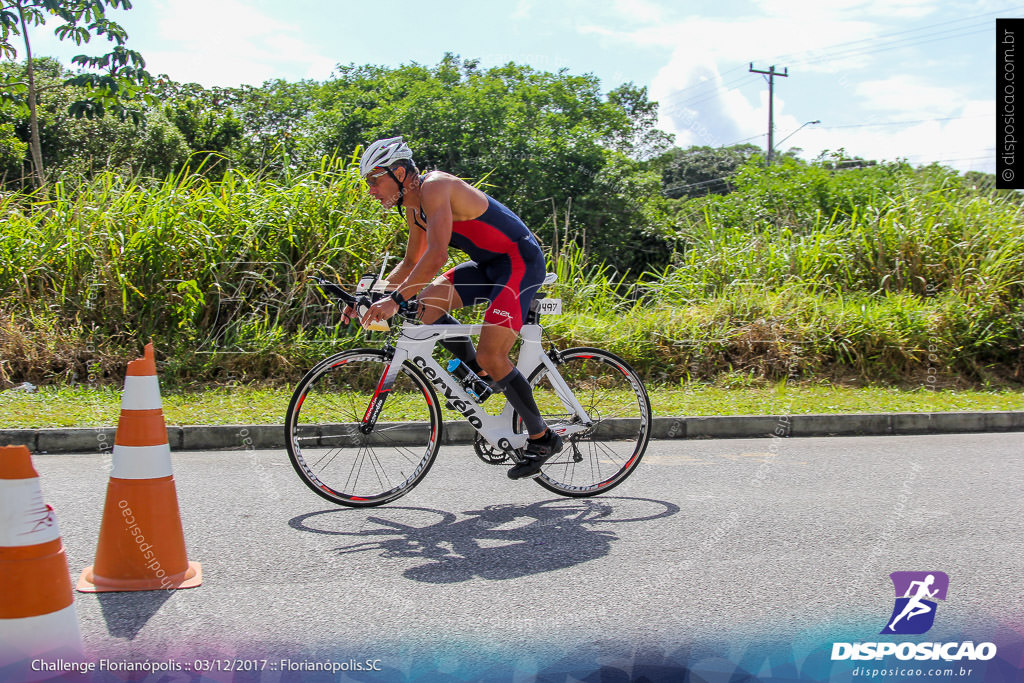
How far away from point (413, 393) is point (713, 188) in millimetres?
53339

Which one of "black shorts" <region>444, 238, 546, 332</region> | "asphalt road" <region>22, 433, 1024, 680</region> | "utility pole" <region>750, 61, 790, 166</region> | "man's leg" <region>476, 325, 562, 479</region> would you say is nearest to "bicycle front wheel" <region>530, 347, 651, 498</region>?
"asphalt road" <region>22, 433, 1024, 680</region>

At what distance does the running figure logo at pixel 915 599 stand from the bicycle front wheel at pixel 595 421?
1.83 metres

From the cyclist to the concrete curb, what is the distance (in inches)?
34.7

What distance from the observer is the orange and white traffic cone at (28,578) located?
2.66 meters

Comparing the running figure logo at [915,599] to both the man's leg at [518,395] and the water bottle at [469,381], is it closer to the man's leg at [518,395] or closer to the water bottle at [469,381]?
the man's leg at [518,395]

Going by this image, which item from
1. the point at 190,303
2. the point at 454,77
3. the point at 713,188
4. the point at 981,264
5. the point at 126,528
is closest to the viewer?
the point at 126,528

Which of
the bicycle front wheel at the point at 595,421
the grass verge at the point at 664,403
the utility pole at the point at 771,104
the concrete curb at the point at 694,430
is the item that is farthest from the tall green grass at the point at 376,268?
the utility pole at the point at 771,104

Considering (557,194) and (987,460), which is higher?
(557,194)

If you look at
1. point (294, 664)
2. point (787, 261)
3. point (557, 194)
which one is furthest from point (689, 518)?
point (557, 194)

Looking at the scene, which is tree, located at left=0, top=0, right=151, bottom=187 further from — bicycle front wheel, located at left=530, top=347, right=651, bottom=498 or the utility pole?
the utility pole

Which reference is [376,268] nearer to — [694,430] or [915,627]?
[694,430]

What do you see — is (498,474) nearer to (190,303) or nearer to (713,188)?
(190,303)

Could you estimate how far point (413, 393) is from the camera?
5.11m

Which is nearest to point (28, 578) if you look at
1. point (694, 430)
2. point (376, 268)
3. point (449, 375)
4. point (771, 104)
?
point (449, 375)
